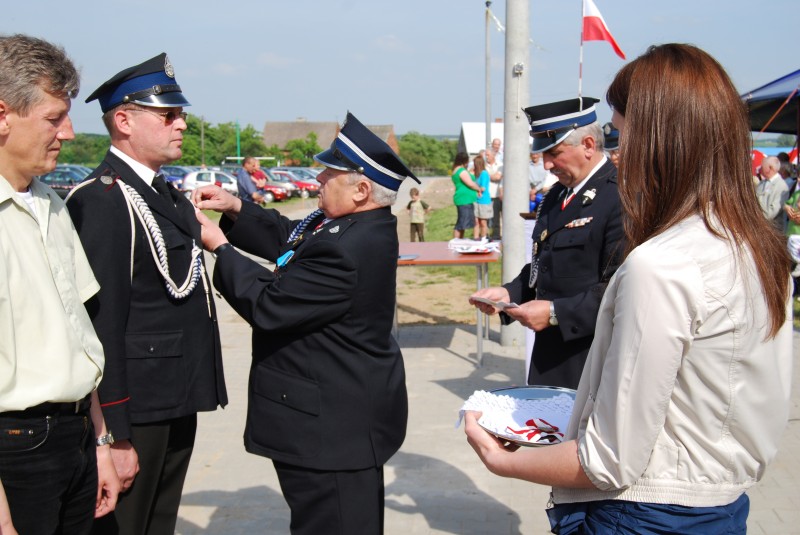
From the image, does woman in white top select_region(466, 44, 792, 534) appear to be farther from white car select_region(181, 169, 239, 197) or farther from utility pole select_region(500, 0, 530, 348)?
white car select_region(181, 169, 239, 197)

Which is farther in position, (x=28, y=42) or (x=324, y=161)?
(x=324, y=161)

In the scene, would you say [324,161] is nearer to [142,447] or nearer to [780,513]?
[142,447]

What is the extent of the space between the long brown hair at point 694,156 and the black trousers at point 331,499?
1498 mm

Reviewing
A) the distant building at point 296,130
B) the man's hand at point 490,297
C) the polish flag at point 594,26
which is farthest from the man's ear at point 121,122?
the distant building at point 296,130

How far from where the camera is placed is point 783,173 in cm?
1548

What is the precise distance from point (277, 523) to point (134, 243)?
7.20ft

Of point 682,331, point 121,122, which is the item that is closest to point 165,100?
point 121,122

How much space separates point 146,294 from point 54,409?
715 mm

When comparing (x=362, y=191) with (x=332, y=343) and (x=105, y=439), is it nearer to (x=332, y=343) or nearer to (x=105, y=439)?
(x=332, y=343)

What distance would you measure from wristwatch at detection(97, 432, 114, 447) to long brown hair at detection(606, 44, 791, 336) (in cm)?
172

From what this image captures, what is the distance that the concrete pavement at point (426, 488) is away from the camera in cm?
426

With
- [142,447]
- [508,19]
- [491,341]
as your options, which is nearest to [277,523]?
[142,447]

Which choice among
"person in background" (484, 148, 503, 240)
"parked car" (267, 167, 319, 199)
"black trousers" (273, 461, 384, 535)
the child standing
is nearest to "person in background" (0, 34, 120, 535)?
"black trousers" (273, 461, 384, 535)

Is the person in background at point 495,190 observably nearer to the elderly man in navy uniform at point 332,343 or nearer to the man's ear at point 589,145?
the man's ear at point 589,145
